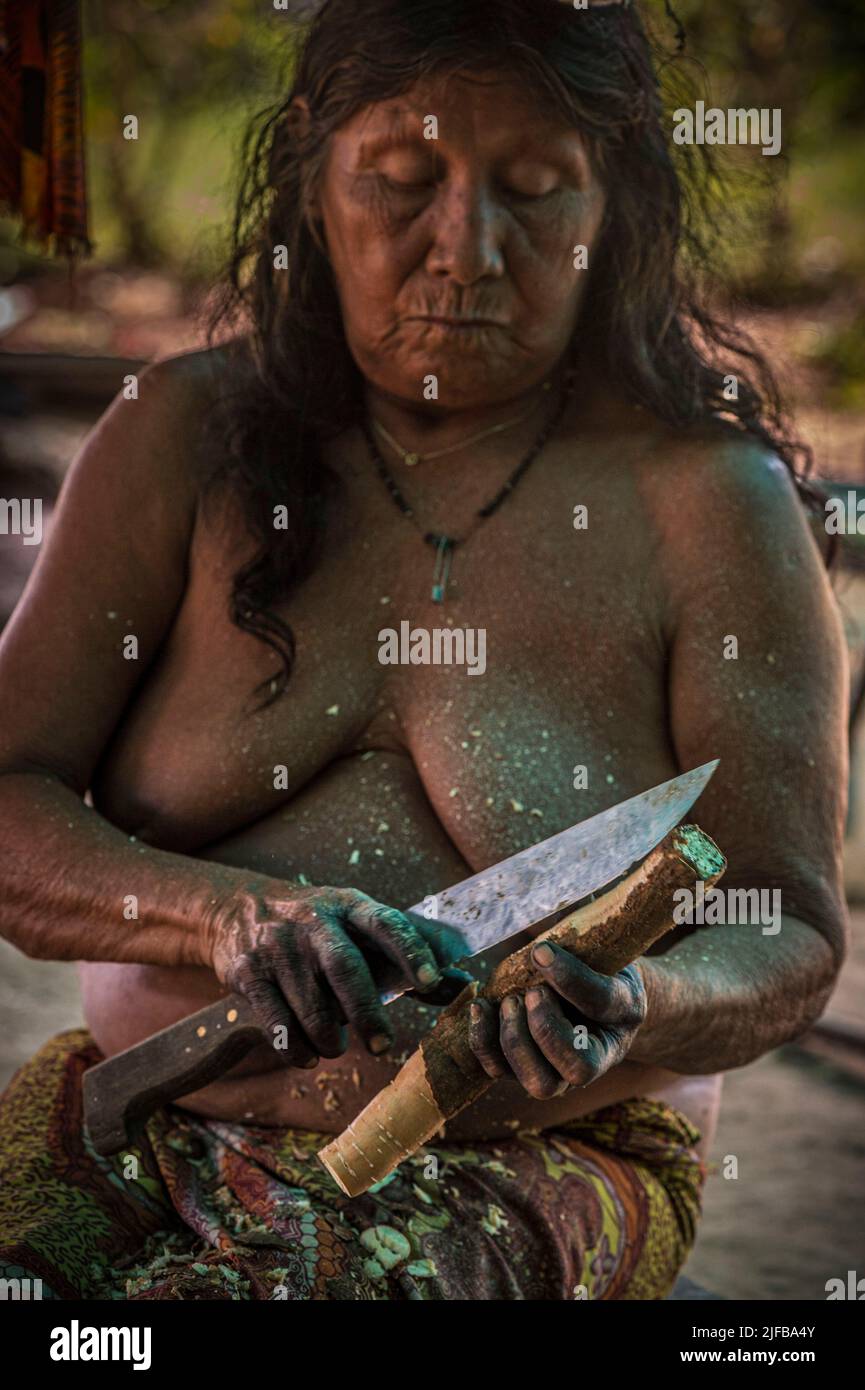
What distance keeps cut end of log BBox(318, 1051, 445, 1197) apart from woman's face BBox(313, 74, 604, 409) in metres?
1.01

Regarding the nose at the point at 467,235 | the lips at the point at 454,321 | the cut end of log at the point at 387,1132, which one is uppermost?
the nose at the point at 467,235

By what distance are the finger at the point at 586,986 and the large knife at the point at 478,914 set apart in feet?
0.27

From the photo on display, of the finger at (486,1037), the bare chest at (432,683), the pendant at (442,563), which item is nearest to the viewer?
the finger at (486,1037)

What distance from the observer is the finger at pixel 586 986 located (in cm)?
172

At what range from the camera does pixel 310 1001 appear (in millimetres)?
1911

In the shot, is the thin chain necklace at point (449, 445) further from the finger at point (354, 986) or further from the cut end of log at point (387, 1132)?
the cut end of log at point (387, 1132)

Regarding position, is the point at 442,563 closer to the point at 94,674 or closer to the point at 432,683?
the point at 432,683

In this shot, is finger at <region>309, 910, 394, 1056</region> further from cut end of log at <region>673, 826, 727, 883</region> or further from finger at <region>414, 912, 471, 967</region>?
cut end of log at <region>673, 826, 727, 883</region>

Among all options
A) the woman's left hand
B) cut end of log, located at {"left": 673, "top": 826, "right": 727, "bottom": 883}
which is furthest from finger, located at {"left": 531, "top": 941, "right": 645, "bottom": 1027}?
cut end of log, located at {"left": 673, "top": 826, "right": 727, "bottom": 883}

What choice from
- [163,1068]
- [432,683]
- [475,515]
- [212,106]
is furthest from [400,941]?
[212,106]

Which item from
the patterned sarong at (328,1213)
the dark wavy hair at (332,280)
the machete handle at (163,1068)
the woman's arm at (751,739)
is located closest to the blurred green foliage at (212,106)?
the dark wavy hair at (332,280)

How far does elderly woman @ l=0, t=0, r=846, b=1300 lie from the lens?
85.5 inches

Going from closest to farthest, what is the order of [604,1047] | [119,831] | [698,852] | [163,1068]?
[698,852] < [604,1047] < [163,1068] < [119,831]

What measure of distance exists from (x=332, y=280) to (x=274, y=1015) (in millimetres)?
1178
